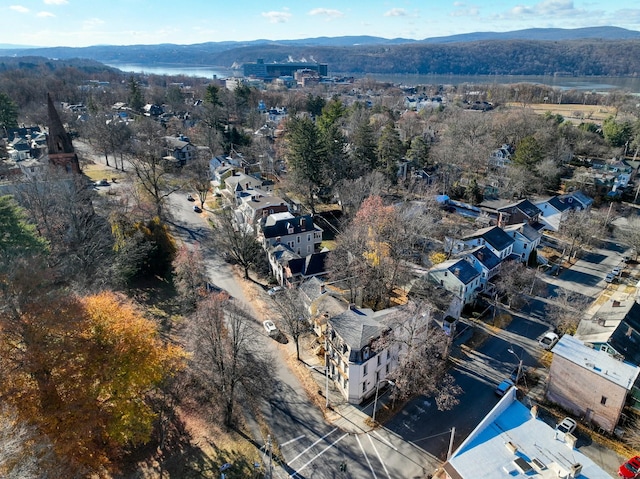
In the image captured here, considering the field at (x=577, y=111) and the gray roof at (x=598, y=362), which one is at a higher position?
the field at (x=577, y=111)

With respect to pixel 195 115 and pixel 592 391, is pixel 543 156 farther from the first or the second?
pixel 195 115

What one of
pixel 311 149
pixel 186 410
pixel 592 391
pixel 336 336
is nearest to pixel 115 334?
pixel 186 410

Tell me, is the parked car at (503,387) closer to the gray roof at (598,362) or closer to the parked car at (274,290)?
the gray roof at (598,362)

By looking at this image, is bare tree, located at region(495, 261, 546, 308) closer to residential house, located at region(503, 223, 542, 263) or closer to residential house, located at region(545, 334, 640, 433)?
residential house, located at region(503, 223, 542, 263)

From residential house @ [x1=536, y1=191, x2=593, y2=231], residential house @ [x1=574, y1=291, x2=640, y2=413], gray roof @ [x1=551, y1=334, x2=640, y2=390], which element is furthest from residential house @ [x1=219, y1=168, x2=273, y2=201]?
residential house @ [x1=574, y1=291, x2=640, y2=413]

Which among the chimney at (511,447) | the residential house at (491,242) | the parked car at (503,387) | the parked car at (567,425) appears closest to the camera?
the chimney at (511,447)

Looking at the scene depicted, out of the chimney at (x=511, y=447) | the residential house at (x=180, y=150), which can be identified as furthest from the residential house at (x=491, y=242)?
the residential house at (x=180, y=150)

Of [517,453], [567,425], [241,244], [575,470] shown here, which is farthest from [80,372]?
[567,425]
